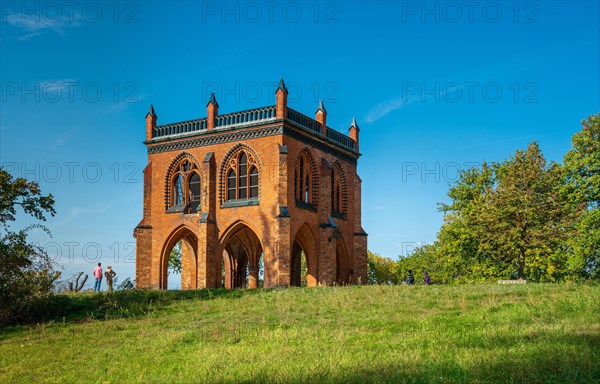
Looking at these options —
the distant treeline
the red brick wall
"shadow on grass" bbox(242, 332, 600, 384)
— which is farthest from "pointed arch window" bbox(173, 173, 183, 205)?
"shadow on grass" bbox(242, 332, 600, 384)

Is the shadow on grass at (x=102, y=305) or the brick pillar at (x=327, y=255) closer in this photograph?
the shadow on grass at (x=102, y=305)

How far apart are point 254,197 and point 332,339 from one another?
64.3 ft

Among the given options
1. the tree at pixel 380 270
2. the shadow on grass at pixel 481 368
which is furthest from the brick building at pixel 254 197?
the tree at pixel 380 270

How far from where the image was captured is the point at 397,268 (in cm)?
6725

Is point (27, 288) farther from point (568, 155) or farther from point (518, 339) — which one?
point (568, 155)

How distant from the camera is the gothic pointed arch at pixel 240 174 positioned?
1296 inches

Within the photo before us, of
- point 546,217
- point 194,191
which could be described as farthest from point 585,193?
point 194,191

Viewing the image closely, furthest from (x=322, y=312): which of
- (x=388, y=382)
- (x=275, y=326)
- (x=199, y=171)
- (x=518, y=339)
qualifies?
(x=199, y=171)

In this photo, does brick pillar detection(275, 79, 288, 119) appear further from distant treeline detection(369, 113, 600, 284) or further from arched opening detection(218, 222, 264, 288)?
distant treeline detection(369, 113, 600, 284)

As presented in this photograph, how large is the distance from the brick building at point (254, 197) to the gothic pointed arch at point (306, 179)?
0.05 meters

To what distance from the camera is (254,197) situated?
108 feet

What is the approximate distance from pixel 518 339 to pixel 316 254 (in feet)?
71.3

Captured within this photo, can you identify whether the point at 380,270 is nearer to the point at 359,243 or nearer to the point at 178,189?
the point at 359,243

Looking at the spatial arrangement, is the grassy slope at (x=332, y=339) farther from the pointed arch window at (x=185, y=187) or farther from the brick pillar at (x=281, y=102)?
the pointed arch window at (x=185, y=187)
